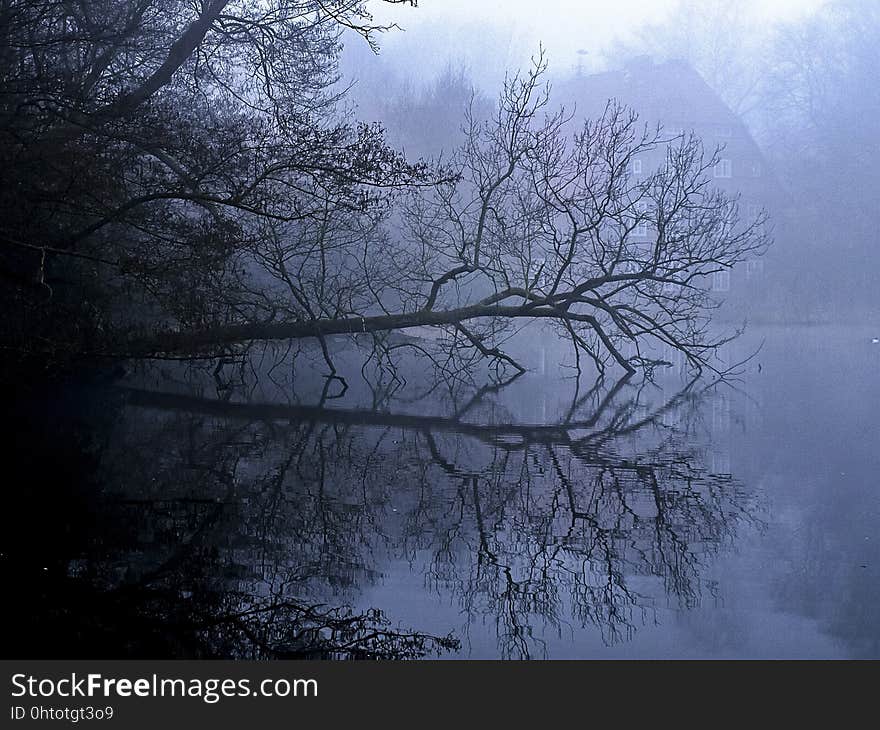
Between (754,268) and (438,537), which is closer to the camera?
(438,537)

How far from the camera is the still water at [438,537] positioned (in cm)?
377

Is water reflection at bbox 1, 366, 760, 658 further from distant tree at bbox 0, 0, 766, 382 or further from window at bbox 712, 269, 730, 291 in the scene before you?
window at bbox 712, 269, 730, 291

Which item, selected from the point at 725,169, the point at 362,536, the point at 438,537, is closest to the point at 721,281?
the point at 725,169

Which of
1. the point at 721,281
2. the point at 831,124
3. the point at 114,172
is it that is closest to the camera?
the point at 114,172

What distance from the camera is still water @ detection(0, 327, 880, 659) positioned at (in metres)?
3.77

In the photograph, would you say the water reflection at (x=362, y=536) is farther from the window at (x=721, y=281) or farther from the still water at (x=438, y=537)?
the window at (x=721, y=281)

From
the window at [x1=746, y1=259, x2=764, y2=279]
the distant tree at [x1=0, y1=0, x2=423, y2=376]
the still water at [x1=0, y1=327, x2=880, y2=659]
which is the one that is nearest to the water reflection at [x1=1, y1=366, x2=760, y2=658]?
the still water at [x1=0, y1=327, x2=880, y2=659]

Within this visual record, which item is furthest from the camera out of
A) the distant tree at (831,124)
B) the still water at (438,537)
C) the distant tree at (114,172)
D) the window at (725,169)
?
the distant tree at (831,124)

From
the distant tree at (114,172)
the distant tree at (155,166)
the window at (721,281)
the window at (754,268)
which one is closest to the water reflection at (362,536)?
the distant tree at (114,172)

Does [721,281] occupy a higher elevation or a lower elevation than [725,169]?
lower

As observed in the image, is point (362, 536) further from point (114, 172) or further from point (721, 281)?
point (721, 281)

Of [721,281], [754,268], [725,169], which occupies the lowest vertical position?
[754,268]

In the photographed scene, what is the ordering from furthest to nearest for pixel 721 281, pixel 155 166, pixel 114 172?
pixel 721 281 → pixel 155 166 → pixel 114 172

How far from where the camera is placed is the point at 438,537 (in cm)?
534
